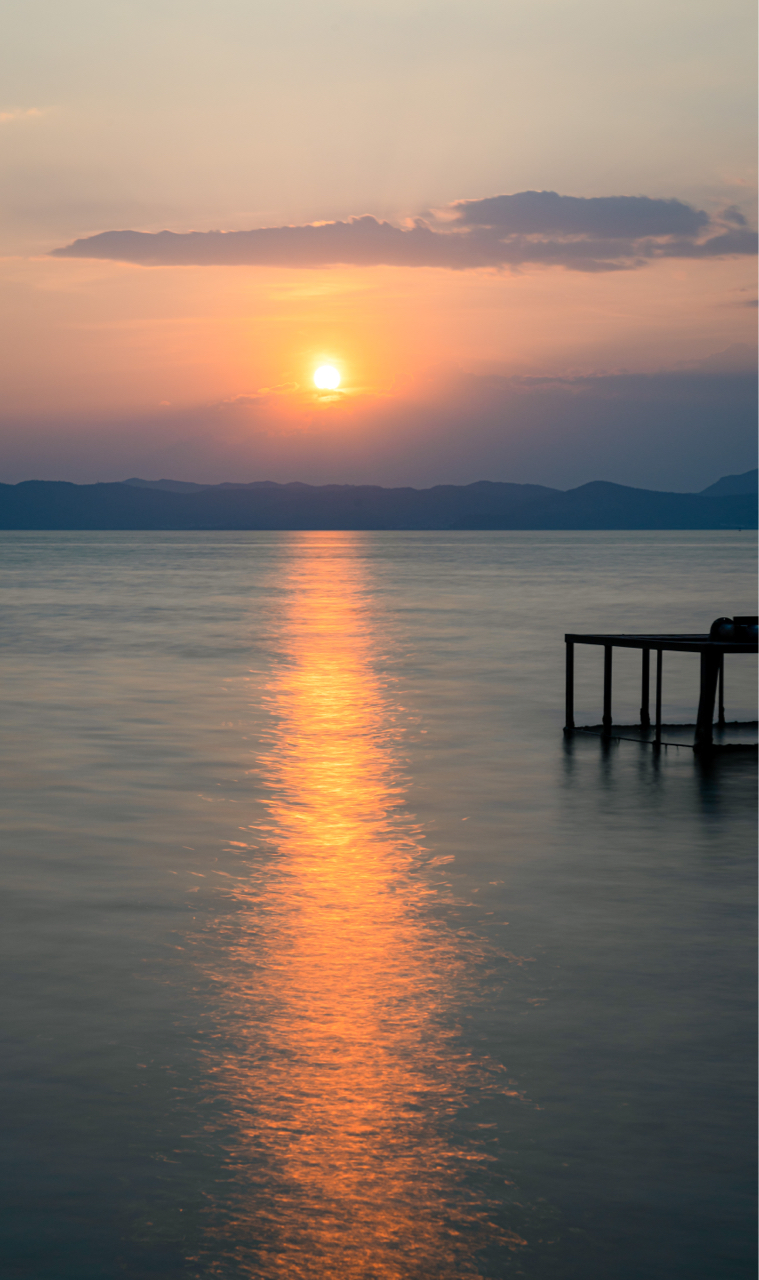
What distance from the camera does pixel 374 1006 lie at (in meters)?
9.01

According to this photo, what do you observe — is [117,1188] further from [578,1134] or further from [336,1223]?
[578,1134]

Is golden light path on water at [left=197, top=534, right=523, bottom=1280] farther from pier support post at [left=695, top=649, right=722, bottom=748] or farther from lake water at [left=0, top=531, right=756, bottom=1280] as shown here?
pier support post at [left=695, top=649, right=722, bottom=748]

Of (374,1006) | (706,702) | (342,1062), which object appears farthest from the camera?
(706,702)

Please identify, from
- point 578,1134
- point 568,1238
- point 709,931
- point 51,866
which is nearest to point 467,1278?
point 568,1238

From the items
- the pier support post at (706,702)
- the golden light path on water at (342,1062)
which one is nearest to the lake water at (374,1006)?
the golden light path on water at (342,1062)

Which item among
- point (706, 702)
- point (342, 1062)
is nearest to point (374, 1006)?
point (342, 1062)

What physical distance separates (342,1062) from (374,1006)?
105 centimetres

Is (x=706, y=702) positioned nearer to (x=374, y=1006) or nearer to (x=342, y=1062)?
(x=374, y=1006)

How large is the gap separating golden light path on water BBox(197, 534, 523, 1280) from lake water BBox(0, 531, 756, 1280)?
0.07ft

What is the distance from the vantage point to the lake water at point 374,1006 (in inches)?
241

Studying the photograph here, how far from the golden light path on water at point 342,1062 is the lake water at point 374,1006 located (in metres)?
0.02

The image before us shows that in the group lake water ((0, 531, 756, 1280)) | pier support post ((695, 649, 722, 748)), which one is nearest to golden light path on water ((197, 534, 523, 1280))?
lake water ((0, 531, 756, 1280))

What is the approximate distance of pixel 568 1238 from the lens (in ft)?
19.8

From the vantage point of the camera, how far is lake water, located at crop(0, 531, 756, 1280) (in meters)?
6.12
